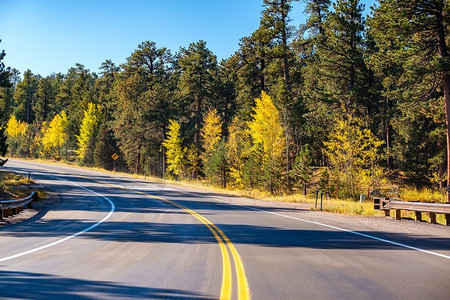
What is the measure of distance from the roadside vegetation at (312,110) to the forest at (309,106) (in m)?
0.14

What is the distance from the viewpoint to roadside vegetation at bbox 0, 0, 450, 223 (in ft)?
71.7

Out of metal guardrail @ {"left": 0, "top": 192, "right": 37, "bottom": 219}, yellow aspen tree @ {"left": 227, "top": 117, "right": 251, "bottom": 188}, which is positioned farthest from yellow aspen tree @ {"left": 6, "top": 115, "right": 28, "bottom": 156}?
metal guardrail @ {"left": 0, "top": 192, "right": 37, "bottom": 219}

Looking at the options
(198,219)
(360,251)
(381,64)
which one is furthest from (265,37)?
(360,251)

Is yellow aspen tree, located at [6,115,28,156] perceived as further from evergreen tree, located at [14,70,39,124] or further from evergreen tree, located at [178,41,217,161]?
evergreen tree, located at [178,41,217,161]

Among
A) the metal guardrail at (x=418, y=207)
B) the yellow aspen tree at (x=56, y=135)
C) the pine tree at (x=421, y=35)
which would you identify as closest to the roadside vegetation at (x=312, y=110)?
the pine tree at (x=421, y=35)

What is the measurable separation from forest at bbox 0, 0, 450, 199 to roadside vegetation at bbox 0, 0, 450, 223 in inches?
5.7

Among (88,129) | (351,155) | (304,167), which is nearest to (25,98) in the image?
(88,129)

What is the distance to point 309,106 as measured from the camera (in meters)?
36.1

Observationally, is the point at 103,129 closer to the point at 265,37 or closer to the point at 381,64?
the point at 265,37

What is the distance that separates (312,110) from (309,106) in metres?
1.42

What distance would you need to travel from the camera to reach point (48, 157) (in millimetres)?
82000

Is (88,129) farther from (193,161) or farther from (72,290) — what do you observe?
(72,290)

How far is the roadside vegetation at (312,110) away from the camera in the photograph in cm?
2184

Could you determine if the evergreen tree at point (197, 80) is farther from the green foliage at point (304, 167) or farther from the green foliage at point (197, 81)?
the green foliage at point (304, 167)
